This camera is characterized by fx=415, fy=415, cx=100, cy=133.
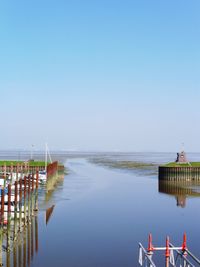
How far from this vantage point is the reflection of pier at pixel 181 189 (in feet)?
220

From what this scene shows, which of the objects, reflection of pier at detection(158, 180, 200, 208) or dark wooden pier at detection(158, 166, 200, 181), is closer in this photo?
reflection of pier at detection(158, 180, 200, 208)

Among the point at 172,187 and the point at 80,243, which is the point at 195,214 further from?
the point at 172,187

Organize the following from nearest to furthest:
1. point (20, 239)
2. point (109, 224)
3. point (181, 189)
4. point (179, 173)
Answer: point (20, 239) → point (109, 224) → point (181, 189) → point (179, 173)

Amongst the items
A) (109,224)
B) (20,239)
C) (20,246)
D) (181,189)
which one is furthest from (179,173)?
(20,246)

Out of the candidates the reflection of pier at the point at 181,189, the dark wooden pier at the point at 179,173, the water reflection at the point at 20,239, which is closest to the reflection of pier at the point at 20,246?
the water reflection at the point at 20,239

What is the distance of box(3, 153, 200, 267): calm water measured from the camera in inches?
1272

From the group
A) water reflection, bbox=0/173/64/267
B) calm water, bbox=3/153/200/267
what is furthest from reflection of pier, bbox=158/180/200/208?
water reflection, bbox=0/173/64/267

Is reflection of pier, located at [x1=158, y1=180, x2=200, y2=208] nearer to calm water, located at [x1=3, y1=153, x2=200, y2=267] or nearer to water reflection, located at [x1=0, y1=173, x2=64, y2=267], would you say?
calm water, located at [x1=3, y1=153, x2=200, y2=267]

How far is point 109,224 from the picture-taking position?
4438 cm

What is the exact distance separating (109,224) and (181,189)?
117 feet

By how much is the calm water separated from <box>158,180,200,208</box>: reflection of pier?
16 cm

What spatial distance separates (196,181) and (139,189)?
749 inches

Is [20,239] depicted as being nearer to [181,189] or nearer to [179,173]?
[181,189]

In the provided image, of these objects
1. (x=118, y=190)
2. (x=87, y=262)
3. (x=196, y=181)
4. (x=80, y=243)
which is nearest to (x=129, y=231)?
(x=80, y=243)
